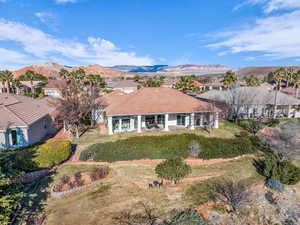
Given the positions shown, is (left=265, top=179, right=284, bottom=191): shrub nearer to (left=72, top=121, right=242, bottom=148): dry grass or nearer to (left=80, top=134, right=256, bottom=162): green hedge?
(left=80, top=134, right=256, bottom=162): green hedge

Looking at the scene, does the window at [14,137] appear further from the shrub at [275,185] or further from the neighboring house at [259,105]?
the neighboring house at [259,105]

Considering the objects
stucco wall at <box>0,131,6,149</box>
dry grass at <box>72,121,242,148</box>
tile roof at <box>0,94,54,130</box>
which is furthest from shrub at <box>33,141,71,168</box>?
stucco wall at <box>0,131,6,149</box>

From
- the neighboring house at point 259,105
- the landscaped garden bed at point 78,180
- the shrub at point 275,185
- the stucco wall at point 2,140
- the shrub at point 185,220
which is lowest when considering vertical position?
the shrub at point 275,185

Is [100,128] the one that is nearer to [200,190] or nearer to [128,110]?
[128,110]

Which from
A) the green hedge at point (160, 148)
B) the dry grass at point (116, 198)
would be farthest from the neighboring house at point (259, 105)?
the dry grass at point (116, 198)

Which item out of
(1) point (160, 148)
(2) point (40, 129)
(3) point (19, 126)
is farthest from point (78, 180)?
(2) point (40, 129)

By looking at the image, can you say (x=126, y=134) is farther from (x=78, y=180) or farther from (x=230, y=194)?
(x=230, y=194)

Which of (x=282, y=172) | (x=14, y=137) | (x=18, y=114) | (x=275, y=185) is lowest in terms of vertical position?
(x=275, y=185)
